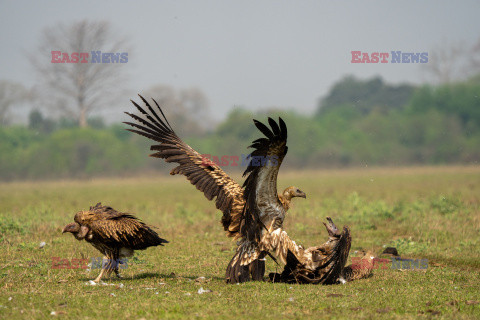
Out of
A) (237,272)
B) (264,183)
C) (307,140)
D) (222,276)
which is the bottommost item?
(222,276)

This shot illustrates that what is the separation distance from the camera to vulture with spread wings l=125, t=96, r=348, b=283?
8.52 metres

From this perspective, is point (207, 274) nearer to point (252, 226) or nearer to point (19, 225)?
point (252, 226)

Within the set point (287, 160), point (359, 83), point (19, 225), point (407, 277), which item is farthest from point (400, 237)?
point (359, 83)

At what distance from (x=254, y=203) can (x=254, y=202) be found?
0.9 inches

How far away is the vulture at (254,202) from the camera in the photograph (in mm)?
8516

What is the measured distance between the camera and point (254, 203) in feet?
29.6

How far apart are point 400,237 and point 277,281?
19.8 ft

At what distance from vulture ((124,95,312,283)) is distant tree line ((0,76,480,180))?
104ft

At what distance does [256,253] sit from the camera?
374 inches

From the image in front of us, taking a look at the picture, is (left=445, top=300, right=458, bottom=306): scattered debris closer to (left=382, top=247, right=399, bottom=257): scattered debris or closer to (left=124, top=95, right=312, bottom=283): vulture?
(left=124, top=95, right=312, bottom=283): vulture
